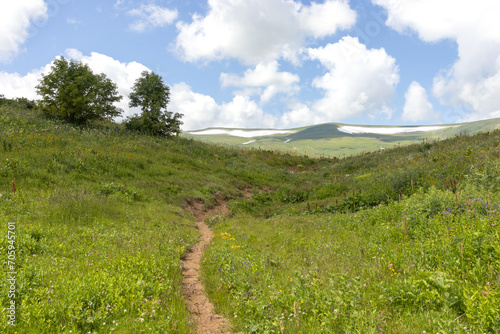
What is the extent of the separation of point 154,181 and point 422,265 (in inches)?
662

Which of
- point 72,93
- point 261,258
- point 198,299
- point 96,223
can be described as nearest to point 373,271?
point 261,258

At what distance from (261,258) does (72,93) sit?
A: 29719 mm

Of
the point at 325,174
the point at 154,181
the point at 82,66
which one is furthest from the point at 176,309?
the point at 82,66

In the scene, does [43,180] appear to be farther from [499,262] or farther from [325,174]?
[325,174]

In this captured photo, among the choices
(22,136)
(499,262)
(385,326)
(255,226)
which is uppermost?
(22,136)

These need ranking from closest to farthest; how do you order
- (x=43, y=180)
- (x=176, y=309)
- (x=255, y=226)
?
(x=176, y=309) → (x=255, y=226) → (x=43, y=180)

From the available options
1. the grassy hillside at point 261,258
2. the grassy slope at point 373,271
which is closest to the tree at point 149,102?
the grassy hillside at point 261,258

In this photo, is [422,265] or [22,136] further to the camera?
[22,136]

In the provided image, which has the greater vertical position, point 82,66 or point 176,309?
point 82,66

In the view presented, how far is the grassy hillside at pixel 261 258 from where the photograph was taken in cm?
425

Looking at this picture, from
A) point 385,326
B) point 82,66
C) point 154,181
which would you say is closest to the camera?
point 385,326

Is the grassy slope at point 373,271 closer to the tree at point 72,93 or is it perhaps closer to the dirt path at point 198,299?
the dirt path at point 198,299

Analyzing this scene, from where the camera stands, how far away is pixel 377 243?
301 inches

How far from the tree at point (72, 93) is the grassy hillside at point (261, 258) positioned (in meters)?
14.3
